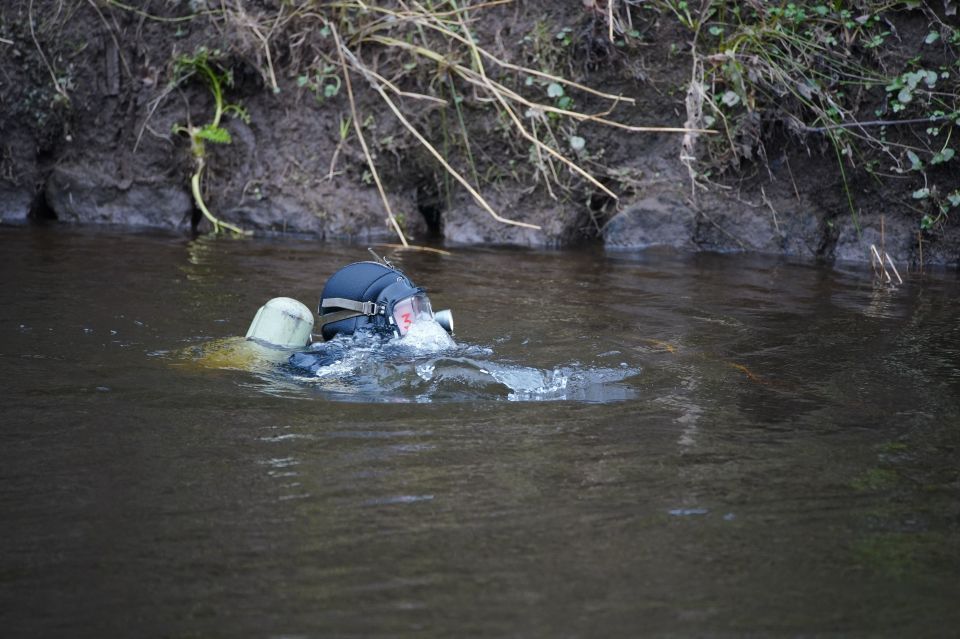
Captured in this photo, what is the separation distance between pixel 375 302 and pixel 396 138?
4984 mm

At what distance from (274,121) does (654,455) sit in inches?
286

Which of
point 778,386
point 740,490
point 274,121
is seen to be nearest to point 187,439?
point 740,490

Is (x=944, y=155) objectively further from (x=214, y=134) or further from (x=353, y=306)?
(x=214, y=134)

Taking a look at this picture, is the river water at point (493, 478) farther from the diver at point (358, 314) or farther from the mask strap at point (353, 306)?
the mask strap at point (353, 306)

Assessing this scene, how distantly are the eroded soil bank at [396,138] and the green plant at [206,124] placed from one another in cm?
6

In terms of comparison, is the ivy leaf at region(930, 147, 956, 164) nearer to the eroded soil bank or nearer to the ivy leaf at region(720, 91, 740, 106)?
the eroded soil bank

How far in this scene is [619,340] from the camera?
6.13 meters

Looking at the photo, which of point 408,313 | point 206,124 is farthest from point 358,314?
point 206,124

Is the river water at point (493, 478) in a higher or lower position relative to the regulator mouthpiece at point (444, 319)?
lower

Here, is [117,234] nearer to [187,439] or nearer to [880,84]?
[187,439]

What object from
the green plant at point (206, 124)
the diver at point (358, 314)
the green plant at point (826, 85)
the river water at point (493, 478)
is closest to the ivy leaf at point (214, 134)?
the green plant at point (206, 124)

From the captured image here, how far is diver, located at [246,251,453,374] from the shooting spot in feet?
17.5

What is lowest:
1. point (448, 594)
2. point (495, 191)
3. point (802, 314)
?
point (448, 594)

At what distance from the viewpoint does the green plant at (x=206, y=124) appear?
995 centimetres
